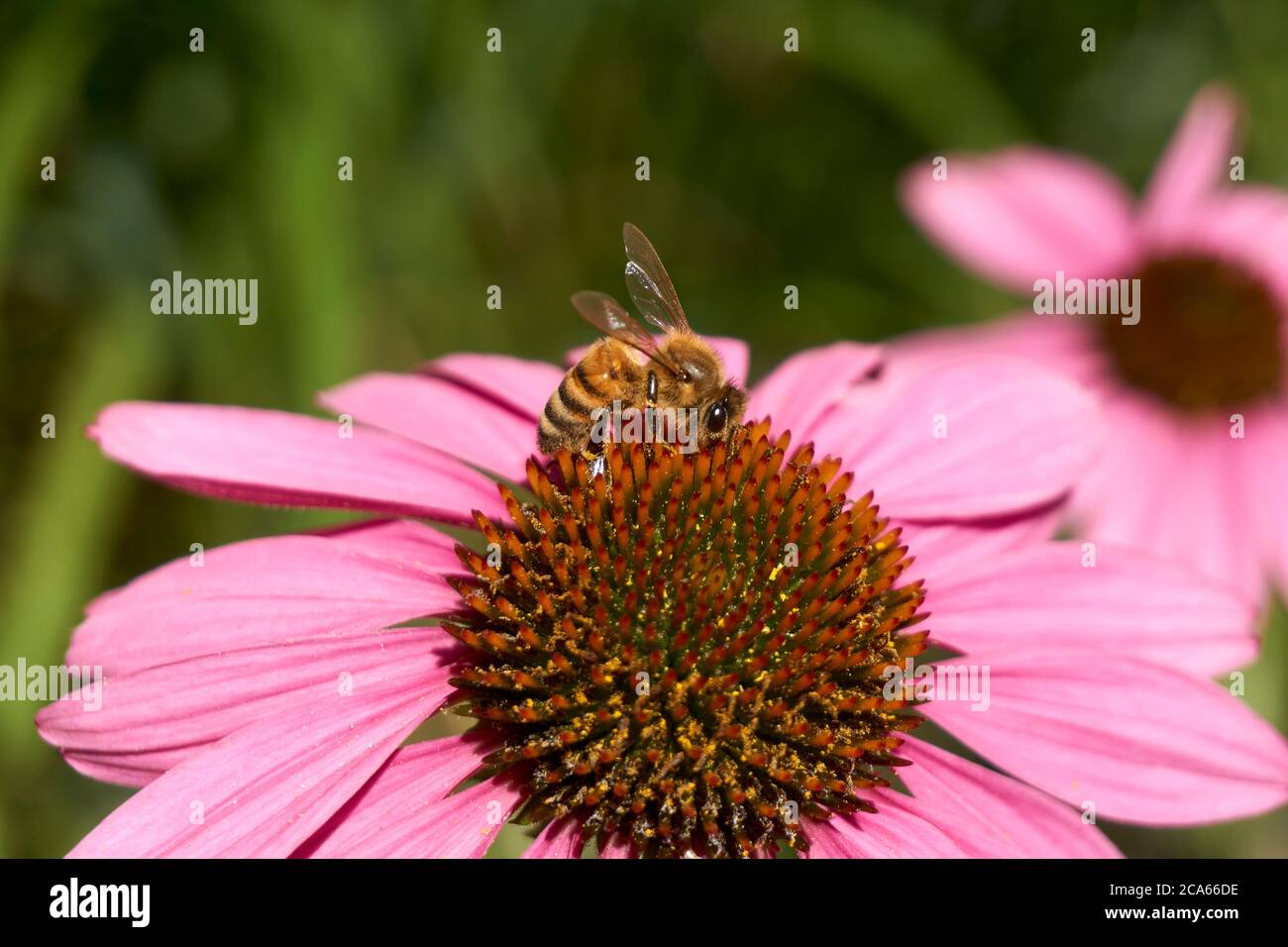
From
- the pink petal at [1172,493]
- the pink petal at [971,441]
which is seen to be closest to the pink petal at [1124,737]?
the pink petal at [971,441]

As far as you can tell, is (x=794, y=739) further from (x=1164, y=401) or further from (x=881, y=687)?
(x=1164, y=401)

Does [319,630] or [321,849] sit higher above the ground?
[319,630]

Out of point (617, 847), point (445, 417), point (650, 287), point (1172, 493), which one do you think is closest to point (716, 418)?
point (650, 287)

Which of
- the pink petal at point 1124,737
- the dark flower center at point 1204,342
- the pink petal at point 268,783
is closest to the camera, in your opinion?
the pink petal at point 268,783

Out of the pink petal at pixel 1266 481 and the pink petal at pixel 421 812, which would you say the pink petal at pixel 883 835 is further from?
the pink petal at pixel 1266 481

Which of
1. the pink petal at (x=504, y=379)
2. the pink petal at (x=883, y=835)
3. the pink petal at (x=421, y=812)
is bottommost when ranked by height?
the pink petal at (x=883, y=835)
